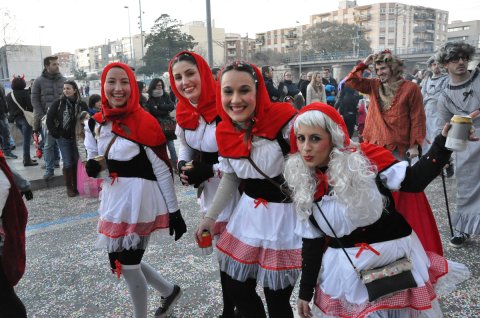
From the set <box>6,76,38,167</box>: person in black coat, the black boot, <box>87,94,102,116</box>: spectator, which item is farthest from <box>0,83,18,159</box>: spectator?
<box>87,94,102,116</box>: spectator

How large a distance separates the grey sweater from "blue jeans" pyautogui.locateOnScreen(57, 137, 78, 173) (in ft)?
3.40

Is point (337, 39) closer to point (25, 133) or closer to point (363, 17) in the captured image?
point (363, 17)

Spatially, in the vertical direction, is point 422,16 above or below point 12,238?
above

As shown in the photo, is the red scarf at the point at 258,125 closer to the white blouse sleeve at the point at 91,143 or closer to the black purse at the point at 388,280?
the black purse at the point at 388,280

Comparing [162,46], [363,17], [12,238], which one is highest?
[363,17]

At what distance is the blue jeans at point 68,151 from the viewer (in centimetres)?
622

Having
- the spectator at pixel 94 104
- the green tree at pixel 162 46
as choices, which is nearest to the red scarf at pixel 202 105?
the spectator at pixel 94 104

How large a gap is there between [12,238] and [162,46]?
47.9 m

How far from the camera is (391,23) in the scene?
9244cm

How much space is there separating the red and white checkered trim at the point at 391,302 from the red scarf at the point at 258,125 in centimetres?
80

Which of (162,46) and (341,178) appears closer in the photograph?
(341,178)

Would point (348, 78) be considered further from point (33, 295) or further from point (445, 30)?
point (445, 30)

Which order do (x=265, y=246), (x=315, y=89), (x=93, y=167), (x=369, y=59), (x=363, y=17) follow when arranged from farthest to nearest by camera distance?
(x=363, y=17) < (x=315, y=89) < (x=369, y=59) < (x=93, y=167) < (x=265, y=246)

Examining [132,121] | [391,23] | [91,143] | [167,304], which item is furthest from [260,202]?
[391,23]
